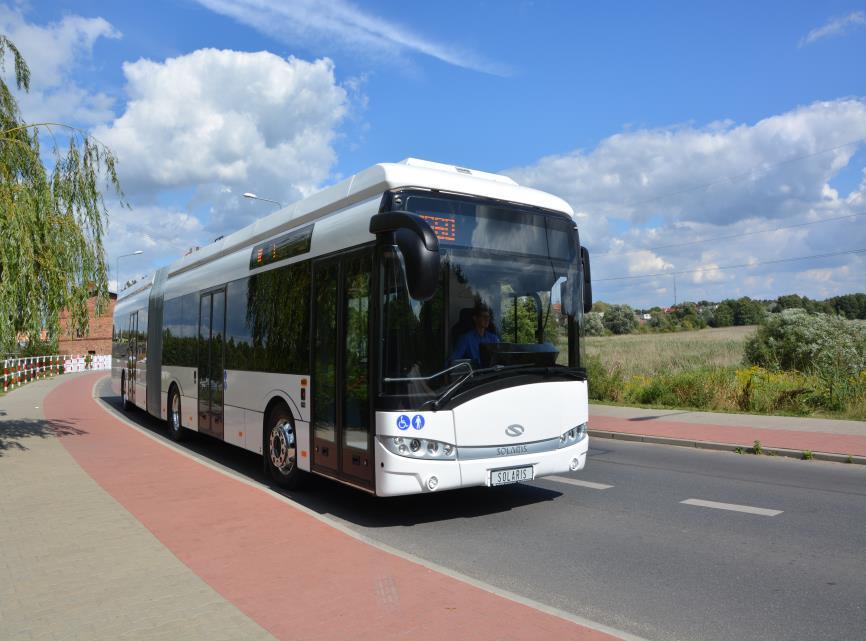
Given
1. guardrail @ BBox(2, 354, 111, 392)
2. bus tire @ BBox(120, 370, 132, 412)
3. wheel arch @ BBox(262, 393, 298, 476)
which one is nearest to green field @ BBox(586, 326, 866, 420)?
wheel arch @ BBox(262, 393, 298, 476)

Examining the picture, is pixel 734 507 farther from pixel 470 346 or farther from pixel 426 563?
pixel 426 563

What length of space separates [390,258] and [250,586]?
2981mm

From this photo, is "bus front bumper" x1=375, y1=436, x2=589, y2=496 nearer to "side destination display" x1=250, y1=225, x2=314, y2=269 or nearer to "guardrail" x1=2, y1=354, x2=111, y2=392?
"side destination display" x1=250, y1=225, x2=314, y2=269

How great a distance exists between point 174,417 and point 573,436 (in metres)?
8.92

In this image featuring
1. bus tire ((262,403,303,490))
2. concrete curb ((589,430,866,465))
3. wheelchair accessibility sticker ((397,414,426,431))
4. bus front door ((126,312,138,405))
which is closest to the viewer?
wheelchair accessibility sticker ((397,414,426,431))

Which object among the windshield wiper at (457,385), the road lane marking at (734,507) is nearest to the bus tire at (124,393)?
the windshield wiper at (457,385)

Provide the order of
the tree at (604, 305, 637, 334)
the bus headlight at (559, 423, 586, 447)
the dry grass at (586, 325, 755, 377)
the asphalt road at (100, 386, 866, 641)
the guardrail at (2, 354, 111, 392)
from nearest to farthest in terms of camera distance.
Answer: the asphalt road at (100, 386, 866, 641) < the bus headlight at (559, 423, 586, 447) < the dry grass at (586, 325, 755, 377) < the guardrail at (2, 354, 111, 392) < the tree at (604, 305, 637, 334)

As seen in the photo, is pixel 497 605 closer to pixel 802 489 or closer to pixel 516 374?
pixel 516 374

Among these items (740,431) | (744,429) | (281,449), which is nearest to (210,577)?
(281,449)

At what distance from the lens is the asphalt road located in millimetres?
4648

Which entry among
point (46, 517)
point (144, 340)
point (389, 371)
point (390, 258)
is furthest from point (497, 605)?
point (144, 340)

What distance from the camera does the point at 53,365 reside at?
143 ft

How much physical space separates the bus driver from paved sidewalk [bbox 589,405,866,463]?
6896mm

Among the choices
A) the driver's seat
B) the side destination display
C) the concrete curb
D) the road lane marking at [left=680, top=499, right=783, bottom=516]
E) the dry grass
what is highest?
the side destination display
